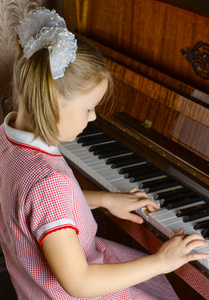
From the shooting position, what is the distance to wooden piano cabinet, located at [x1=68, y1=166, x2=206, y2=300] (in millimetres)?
1382

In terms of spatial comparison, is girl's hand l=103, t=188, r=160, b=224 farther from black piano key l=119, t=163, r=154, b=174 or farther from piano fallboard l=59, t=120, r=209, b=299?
A: black piano key l=119, t=163, r=154, b=174

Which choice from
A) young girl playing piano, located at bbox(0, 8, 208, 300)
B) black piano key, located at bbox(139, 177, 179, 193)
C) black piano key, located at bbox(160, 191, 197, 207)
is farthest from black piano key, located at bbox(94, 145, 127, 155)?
young girl playing piano, located at bbox(0, 8, 208, 300)

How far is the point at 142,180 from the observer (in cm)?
177

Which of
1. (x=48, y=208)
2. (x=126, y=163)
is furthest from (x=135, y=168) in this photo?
(x=48, y=208)

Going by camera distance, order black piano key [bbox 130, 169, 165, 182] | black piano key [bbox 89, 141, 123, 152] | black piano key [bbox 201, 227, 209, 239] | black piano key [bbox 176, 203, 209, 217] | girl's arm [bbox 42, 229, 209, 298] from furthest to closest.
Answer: black piano key [bbox 89, 141, 123, 152] → black piano key [bbox 130, 169, 165, 182] → black piano key [bbox 176, 203, 209, 217] → black piano key [bbox 201, 227, 209, 239] → girl's arm [bbox 42, 229, 209, 298]

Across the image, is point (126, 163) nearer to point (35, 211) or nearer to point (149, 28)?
point (149, 28)

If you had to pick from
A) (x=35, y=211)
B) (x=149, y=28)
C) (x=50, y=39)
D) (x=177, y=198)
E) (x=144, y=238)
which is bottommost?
(x=144, y=238)

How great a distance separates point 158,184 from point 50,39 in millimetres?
691

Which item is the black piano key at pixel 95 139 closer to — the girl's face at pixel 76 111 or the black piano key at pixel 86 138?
the black piano key at pixel 86 138

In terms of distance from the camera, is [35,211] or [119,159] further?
[119,159]

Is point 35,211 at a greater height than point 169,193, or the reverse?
point 35,211

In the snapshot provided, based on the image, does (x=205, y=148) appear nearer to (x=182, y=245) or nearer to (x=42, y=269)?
(x=182, y=245)

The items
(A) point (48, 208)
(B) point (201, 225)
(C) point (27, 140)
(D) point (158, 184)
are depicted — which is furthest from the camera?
(D) point (158, 184)

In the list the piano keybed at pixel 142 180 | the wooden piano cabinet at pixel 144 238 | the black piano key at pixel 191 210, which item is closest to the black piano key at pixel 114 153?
the piano keybed at pixel 142 180
